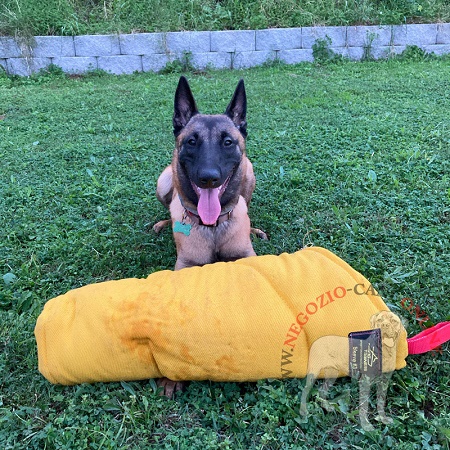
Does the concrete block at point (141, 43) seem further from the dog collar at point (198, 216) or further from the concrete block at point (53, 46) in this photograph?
the dog collar at point (198, 216)

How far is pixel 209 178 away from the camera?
100 inches

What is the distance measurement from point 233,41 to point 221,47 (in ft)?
0.94

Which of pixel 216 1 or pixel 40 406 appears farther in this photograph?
pixel 216 1

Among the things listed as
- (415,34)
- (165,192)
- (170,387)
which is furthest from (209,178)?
(415,34)

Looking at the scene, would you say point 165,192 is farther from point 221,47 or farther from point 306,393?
point 221,47

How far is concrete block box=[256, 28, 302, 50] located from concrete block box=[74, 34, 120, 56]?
10.1ft

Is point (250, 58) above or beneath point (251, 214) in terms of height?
above

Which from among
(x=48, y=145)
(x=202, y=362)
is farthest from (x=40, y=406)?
(x=48, y=145)

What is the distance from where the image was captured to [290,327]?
1.77 metres

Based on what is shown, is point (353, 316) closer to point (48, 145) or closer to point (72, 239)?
point (72, 239)

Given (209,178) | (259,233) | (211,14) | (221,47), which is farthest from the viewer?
(211,14)

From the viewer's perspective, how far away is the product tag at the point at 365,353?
69.3 inches

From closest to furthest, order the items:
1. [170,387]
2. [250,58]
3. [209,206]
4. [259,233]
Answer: [170,387], [209,206], [259,233], [250,58]

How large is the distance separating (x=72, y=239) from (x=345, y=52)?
7.90 meters
